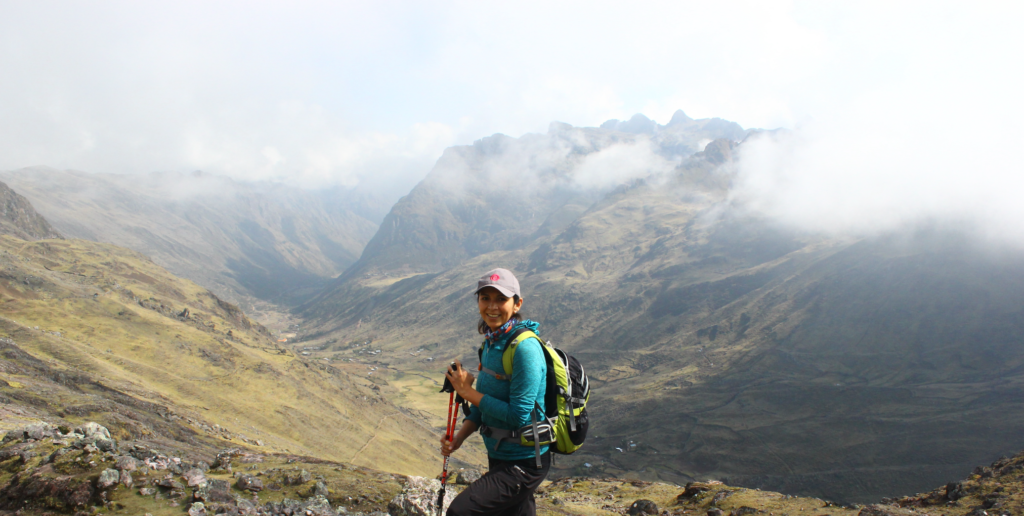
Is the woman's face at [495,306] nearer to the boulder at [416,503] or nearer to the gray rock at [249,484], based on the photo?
the boulder at [416,503]

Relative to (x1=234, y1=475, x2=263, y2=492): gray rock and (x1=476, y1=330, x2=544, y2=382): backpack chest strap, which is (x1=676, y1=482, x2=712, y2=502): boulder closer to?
(x1=234, y1=475, x2=263, y2=492): gray rock

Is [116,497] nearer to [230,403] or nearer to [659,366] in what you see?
[230,403]

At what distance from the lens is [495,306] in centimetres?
545

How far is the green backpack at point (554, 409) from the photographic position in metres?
5.17

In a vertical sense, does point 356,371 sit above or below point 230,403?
below

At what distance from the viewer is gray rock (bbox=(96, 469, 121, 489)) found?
9641 millimetres

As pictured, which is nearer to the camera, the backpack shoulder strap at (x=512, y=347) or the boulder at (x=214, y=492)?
the backpack shoulder strap at (x=512, y=347)

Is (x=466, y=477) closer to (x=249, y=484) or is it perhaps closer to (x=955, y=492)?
(x=249, y=484)

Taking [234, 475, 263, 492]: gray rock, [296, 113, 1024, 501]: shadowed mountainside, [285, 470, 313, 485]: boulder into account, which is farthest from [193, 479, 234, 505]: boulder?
[296, 113, 1024, 501]: shadowed mountainside

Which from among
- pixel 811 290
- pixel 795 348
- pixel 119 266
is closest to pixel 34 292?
pixel 119 266

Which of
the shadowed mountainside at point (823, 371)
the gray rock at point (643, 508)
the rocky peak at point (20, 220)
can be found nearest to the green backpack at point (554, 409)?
the gray rock at point (643, 508)

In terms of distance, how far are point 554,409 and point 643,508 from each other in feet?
55.0

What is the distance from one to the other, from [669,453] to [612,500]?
289 feet

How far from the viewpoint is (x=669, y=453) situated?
337 ft
